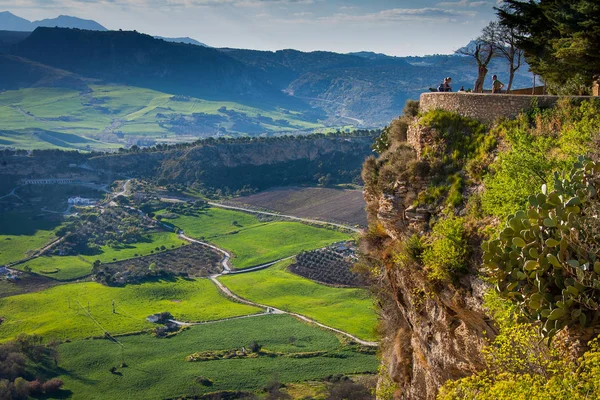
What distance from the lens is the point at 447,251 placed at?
2320cm

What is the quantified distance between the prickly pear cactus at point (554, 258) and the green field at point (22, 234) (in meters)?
103

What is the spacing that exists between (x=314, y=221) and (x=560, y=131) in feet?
340

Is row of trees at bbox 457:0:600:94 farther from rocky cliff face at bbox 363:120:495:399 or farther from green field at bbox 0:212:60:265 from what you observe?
green field at bbox 0:212:60:265

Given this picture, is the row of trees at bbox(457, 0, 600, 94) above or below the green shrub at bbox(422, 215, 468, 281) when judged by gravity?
above

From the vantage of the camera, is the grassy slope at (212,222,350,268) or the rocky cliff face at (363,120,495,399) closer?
the rocky cliff face at (363,120,495,399)

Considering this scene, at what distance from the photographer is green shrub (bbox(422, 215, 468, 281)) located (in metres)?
23.0

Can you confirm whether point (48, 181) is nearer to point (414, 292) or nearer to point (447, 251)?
point (414, 292)

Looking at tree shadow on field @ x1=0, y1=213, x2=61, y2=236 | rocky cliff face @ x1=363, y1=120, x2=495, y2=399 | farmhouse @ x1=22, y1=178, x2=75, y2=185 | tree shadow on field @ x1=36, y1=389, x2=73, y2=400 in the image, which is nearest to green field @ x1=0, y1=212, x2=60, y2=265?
tree shadow on field @ x1=0, y1=213, x2=61, y2=236

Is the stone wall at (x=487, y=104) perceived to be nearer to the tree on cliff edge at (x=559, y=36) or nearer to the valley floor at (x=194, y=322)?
the tree on cliff edge at (x=559, y=36)

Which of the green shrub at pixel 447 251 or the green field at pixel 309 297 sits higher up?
the green shrub at pixel 447 251

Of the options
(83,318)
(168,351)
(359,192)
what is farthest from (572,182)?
(359,192)

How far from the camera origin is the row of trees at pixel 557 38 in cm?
2753

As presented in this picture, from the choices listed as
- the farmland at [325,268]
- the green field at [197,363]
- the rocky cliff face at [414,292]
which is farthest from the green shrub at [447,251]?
the farmland at [325,268]

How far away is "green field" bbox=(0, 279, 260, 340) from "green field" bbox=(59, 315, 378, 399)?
15.0 ft
